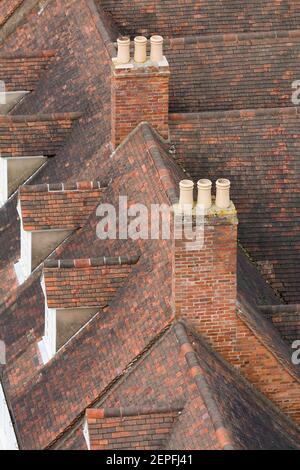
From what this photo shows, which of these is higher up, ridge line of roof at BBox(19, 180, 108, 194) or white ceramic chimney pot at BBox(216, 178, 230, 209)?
white ceramic chimney pot at BBox(216, 178, 230, 209)

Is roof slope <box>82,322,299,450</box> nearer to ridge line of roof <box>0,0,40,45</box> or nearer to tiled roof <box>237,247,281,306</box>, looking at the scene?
tiled roof <box>237,247,281,306</box>

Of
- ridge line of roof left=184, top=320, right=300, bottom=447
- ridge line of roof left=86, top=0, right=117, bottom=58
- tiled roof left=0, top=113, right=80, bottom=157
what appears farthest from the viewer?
tiled roof left=0, top=113, right=80, bottom=157

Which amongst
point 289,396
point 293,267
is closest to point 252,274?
point 293,267

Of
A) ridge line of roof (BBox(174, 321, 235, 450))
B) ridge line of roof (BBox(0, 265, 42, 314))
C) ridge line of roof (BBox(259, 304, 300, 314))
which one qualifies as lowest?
ridge line of roof (BBox(0, 265, 42, 314))

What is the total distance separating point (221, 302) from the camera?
52.5 metres

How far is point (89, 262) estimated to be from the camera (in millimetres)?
55344

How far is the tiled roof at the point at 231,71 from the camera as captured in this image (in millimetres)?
62469

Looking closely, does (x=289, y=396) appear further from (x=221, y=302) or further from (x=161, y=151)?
(x=161, y=151)

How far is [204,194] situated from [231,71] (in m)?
12.1

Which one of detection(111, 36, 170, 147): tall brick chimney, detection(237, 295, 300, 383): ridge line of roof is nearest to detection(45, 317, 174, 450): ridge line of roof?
detection(237, 295, 300, 383): ridge line of roof

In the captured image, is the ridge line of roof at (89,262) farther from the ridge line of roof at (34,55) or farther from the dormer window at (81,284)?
the ridge line of roof at (34,55)

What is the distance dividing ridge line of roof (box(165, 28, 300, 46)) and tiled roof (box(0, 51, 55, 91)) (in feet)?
14.9

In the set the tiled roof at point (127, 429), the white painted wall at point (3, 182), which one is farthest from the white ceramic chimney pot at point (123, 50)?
the tiled roof at point (127, 429)

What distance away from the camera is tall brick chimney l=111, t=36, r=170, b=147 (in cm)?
5812
